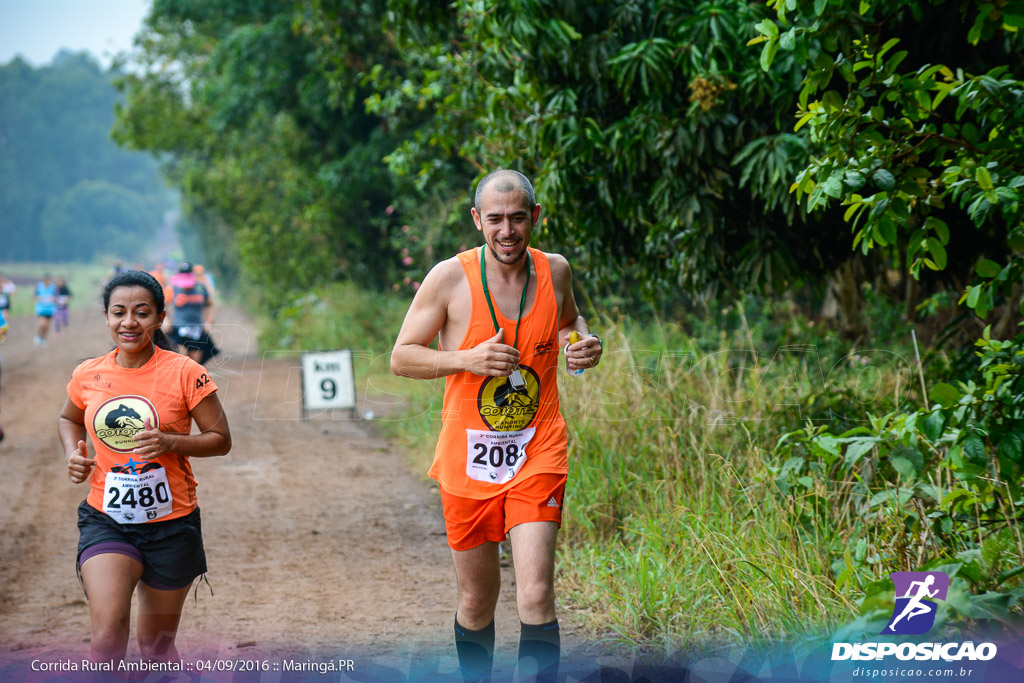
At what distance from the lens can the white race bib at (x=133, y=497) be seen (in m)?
3.51

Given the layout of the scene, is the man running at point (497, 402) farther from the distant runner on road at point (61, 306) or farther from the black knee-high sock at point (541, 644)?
the distant runner on road at point (61, 306)

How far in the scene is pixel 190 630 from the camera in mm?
4996

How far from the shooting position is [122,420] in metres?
3.54

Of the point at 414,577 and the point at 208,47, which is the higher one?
the point at 208,47

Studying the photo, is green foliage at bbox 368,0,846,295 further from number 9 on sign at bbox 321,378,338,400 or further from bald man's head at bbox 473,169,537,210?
number 9 on sign at bbox 321,378,338,400


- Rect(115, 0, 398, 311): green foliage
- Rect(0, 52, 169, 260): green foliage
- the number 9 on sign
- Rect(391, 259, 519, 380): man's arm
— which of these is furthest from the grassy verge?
Rect(0, 52, 169, 260): green foliage

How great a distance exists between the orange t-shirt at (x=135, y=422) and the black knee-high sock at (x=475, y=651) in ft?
3.83

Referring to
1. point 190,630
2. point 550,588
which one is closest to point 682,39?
point 550,588

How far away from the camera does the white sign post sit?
10.7 metres

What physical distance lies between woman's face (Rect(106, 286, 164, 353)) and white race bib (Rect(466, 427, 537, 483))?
1.28 meters

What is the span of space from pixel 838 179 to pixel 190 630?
387cm

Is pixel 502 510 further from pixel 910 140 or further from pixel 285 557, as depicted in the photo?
pixel 285 557

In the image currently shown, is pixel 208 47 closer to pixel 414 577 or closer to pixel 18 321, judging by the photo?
pixel 18 321

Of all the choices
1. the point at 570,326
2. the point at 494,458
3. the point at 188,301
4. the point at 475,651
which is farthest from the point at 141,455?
the point at 188,301
